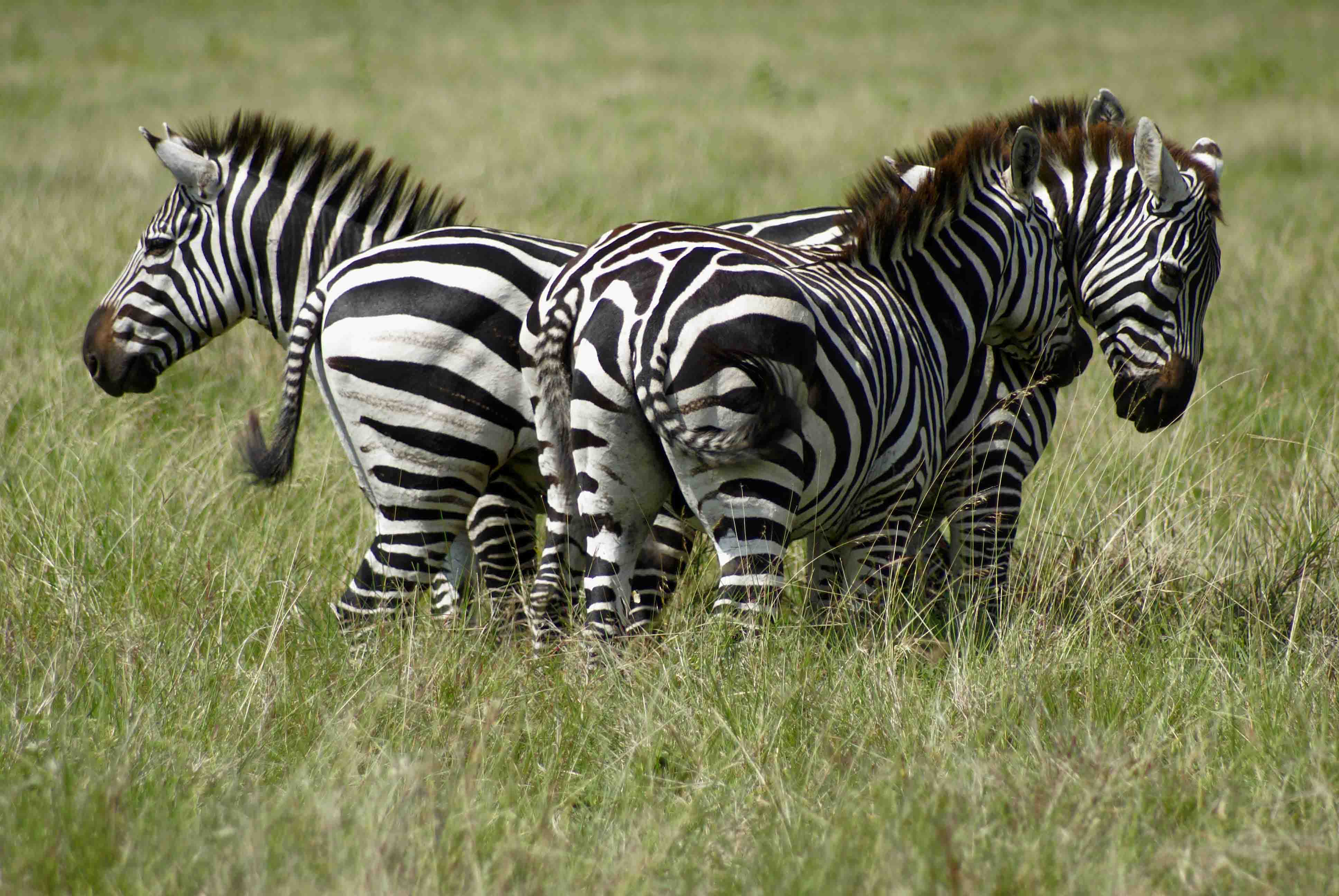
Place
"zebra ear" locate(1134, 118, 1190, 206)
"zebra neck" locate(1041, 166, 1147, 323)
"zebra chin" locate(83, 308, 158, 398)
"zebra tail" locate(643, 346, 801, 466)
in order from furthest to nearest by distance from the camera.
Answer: "zebra chin" locate(83, 308, 158, 398) → "zebra neck" locate(1041, 166, 1147, 323) → "zebra ear" locate(1134, 118, 1190, 206) → "zebra tail" locate(643, 346, 801, 466)

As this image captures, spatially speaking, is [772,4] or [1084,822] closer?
[1084,822]

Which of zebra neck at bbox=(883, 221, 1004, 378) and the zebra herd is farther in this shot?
zebra neck at bbox=(883, 221, 1004, 378)

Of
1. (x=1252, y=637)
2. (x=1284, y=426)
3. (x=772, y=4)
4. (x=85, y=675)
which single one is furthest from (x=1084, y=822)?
(x=772, y=4)

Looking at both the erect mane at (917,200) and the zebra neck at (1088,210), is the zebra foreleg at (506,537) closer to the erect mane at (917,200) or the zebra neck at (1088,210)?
the erect mane at (917,200)

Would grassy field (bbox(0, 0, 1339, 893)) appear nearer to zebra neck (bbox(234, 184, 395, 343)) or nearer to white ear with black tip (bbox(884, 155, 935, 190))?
zebra neck (bbox(234, 184, 395, 343))

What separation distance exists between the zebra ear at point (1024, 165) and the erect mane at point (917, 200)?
0.08 m

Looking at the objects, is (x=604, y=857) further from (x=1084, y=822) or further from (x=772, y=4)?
(x=772, y=4)

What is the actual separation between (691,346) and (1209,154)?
9.07 feet

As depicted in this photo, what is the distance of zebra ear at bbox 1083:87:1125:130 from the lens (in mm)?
4793

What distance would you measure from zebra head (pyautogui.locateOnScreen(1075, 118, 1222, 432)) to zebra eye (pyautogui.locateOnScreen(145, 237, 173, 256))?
3361mm

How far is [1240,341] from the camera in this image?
7.09 meters

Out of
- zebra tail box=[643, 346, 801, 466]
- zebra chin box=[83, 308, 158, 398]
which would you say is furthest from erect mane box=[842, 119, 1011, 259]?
zebra chin box=[83, 308, 158, 398]

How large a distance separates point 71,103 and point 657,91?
8383 mm

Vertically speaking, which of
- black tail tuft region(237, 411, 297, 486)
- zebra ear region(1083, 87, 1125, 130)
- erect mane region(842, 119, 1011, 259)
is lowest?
black tail tuft region(237, 411, 297, 486)
